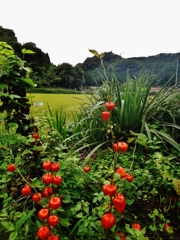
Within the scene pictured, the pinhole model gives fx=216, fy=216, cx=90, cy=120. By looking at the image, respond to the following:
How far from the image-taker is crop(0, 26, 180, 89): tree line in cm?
284

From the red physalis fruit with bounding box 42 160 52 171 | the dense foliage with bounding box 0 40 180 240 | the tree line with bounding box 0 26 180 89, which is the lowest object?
the dense foliage with bounding box 0 40 180 240

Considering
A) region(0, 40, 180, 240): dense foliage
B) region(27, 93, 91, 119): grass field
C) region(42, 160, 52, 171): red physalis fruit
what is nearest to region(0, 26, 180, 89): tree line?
region(27, 93, 91, 119): grass field

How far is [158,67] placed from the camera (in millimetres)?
3217

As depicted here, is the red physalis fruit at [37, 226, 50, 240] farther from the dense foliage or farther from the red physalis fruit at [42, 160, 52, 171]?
the red physalis fruit at [42, 160, 52, 171]

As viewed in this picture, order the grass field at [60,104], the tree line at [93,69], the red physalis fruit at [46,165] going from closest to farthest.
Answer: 1. the red physalis fruit at [46,165]
2. the grass field at [60,104]
3. the tree line at [93,69]

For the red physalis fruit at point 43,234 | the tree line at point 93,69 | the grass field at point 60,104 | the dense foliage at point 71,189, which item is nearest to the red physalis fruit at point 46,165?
the dense foliage at point 71,189

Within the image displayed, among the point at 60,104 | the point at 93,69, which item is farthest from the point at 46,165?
the point at 60,104

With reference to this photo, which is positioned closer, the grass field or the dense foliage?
the dense foliage

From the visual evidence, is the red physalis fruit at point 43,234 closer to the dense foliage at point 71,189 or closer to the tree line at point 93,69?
the dense foliage at point 71,189

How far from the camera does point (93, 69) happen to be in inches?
144

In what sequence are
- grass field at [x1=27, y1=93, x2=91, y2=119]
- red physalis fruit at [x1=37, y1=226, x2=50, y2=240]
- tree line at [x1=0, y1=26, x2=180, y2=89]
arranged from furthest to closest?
tree line at [x1=0, y1=26, x2=180, y2=89]
grass field at [x1=27, y1=93, x2=91, y2=119]
red physalis fruit at [x1=37, y1=226, x2=50, y2=240]

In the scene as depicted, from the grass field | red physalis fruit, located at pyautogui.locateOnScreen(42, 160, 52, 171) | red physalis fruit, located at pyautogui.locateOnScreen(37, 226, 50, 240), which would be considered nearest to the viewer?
red physalis fruit, located at pyautogui.locateOnScreen(37, 226, 50, 240)

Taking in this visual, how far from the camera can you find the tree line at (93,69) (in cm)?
284

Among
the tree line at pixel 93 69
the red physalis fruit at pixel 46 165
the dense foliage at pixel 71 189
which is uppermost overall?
the tree line at pixel 93 69
